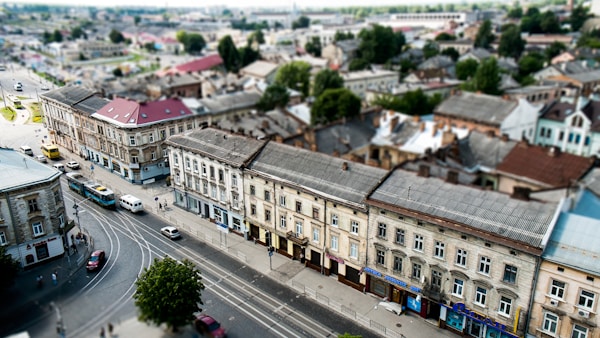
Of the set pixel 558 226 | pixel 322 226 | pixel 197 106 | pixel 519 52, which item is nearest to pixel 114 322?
pixel 322 226

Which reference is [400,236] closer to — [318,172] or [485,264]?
[485,264]

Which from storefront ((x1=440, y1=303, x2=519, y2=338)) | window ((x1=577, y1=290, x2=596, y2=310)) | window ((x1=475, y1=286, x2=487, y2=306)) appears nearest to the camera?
window ((x1=577, y1=290, x2=596, y2=310))

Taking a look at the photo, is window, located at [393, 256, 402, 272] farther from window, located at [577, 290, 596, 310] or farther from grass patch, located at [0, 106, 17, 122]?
grass patch, located at [0, 106, 17, 122]

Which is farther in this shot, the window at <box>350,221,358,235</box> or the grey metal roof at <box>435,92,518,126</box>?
the grey metal roof at <box>435,92,518,126</box>

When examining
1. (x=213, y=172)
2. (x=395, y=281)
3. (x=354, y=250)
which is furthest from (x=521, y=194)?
(x=213, y=172)

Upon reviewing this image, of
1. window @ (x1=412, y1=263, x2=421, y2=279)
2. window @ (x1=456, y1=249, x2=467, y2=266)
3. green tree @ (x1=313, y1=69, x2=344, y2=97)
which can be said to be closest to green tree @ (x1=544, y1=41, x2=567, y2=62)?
green tree @ (x1=313, y1=69, x2=344, y2=97)

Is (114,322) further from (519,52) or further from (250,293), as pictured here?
(519,52)
